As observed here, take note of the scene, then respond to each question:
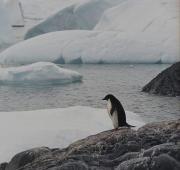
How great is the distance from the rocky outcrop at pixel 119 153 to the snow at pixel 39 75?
13438 mm

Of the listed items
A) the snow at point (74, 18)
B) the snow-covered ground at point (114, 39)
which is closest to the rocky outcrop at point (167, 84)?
the snow-covered ground at point (114, 39)

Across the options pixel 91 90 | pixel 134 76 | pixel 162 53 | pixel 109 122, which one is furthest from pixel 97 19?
pixel 109 122

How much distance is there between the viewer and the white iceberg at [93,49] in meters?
25.2

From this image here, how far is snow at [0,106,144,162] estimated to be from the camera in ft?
24.8

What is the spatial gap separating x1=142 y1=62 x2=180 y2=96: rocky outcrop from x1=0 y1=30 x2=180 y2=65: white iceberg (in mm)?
7574

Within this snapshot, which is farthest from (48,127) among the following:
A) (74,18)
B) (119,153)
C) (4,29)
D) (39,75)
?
(4,29)

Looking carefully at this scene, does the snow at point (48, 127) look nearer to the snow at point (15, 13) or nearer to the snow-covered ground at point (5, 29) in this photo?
the snow-covered ground at point (5, 29)

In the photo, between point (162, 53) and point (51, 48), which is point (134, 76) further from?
point (51, 48)

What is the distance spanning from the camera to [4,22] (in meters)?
34.4

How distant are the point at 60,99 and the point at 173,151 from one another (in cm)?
1166

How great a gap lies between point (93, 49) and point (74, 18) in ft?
21.7

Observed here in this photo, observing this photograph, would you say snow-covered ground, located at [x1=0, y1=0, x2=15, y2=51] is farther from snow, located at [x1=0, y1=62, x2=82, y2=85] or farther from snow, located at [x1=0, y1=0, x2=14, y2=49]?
snow, located at [x1=0, y1=62, x2=82, y2=85]

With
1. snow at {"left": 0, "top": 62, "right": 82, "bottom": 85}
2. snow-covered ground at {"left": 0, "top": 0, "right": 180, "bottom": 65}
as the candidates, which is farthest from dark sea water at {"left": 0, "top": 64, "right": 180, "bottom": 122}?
snow-covered ground at {"left": 0, "top": 0, "right": 180, "bottom": 65}

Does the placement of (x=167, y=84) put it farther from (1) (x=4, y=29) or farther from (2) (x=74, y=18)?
(1) (x=4, y=29)
